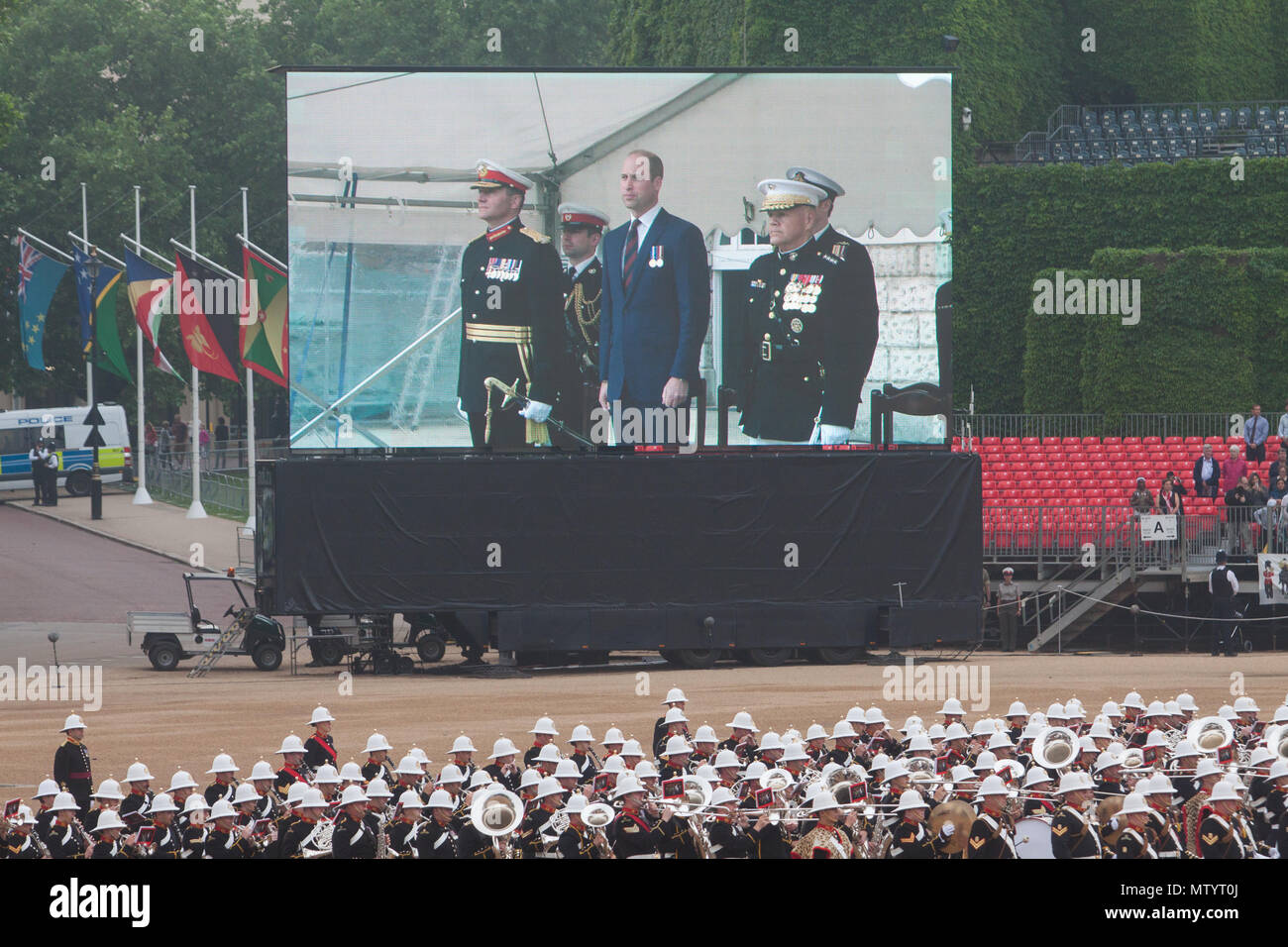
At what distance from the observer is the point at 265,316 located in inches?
1629

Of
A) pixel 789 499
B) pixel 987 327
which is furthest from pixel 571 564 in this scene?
pixel 987 327

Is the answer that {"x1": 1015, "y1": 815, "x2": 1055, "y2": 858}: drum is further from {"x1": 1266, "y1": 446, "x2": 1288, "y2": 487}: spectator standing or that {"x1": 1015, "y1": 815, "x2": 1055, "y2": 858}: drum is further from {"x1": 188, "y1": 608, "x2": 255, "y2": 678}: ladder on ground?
{"x1": 1266, "y1": 446, "x2": 1288, "y2": 487}: spectator standing

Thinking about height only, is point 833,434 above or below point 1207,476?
above

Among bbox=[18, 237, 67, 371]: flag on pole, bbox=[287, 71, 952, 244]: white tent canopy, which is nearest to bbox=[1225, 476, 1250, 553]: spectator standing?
bbox=[287, 71, 952, 244]: white tent canopy

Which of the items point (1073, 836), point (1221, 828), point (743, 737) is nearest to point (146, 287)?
point (743, 737)

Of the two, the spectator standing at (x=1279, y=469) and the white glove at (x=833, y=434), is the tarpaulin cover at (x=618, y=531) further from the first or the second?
the spectator standing at (x=1279, y=469)

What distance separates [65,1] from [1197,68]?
4064cm

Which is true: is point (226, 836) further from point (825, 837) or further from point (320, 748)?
point (825, 837)

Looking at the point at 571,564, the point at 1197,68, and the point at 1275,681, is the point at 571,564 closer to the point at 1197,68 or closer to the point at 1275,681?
the point at 1275,681

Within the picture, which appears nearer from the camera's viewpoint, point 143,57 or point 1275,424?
point 1275,424

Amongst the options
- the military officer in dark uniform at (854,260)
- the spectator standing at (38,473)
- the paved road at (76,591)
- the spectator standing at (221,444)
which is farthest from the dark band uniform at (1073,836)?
the spectator standing at (221,444)

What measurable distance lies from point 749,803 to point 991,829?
3.05 m

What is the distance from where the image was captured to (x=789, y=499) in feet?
105

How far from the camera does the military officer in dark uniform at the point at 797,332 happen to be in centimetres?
3164
